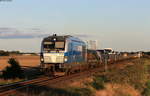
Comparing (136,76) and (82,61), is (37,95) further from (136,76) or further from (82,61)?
(82,61)

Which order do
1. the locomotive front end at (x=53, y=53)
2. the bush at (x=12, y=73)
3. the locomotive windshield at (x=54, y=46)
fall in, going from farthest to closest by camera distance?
the bush at (x=12, y=73), the locomotive windshield at (x=54, y=46), the locomotive front end at (x=53, y=53)

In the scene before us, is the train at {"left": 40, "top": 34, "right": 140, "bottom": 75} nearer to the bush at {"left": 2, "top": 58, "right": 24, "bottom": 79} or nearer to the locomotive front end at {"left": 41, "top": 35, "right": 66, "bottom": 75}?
the locomotive front end at {"left": 41, "top": 35, "right": 66, "bottom": 75}

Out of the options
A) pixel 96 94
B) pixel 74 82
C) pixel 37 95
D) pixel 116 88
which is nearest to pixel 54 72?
pixel 74 82

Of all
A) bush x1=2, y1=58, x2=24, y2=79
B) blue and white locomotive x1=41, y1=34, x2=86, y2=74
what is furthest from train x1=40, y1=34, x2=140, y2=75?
bush x1=2, y1=58, x2=24, y2=79

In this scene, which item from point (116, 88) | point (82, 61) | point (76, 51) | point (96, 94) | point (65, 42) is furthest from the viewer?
point (82, 61)

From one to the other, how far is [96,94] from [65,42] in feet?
29.2

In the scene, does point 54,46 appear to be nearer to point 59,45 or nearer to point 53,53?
point 59,45

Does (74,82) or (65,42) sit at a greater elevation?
(65,42)

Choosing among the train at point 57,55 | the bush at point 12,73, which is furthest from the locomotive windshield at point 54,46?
the bush at point 12,73

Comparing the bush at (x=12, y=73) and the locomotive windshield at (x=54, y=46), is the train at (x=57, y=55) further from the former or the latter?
the bush at (x=12, y=73)

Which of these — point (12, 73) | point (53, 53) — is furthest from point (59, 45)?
point (12, 73)

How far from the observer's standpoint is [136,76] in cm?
2708

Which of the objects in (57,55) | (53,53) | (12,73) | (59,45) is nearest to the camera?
(57,55)

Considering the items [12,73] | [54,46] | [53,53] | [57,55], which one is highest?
[54,46]
